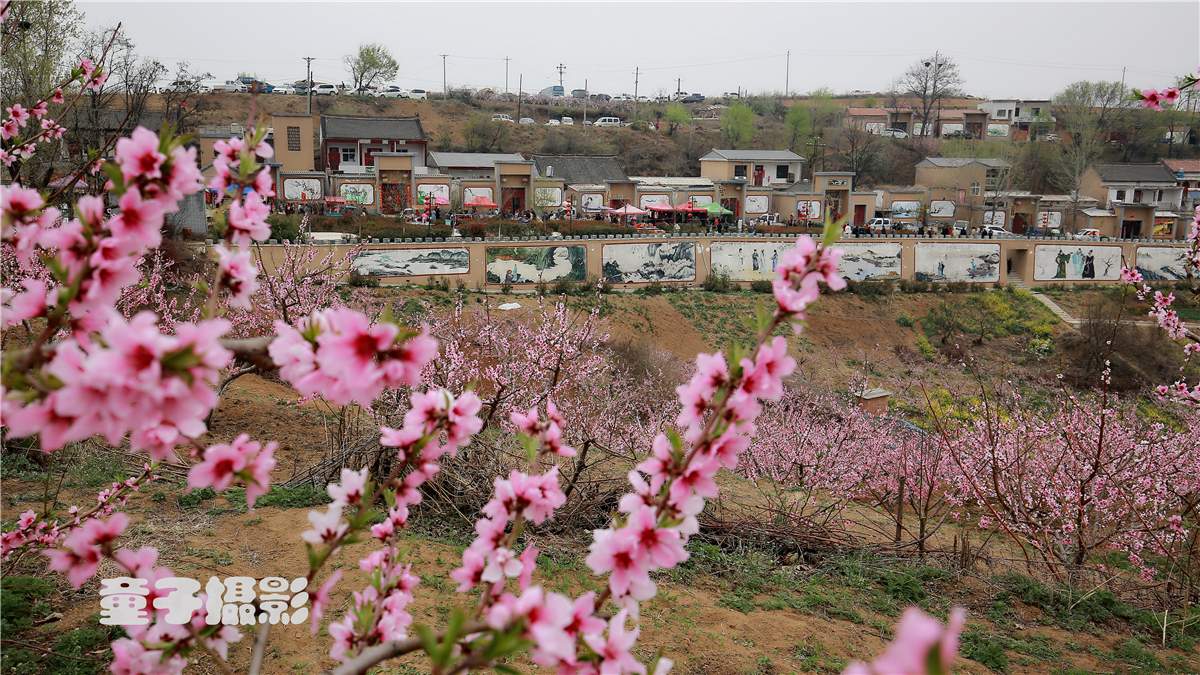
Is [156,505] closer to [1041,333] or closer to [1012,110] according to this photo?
[1041,333]

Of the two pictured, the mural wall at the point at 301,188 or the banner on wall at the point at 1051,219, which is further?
the banner on wall at the point at 1051,219

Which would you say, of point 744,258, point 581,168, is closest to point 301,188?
point 581,168

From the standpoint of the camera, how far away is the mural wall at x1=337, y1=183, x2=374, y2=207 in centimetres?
3881

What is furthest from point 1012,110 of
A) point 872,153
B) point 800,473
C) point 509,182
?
point 800,473

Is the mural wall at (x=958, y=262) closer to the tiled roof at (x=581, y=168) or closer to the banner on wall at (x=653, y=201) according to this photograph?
the banner on wall at (x=653, y=201)

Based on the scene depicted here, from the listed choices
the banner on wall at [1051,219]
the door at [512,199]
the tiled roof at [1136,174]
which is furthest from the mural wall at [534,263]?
the tiled roof at [1136,174]

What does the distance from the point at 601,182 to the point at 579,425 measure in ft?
124

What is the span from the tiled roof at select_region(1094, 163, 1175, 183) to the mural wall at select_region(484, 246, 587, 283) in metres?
39.2

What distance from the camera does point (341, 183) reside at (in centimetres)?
3912

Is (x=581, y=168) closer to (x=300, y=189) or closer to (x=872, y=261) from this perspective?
(x=300, y=189)

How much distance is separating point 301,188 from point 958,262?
29.7 m

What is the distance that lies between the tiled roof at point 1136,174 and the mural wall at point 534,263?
39180mm

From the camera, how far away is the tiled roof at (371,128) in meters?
47.4

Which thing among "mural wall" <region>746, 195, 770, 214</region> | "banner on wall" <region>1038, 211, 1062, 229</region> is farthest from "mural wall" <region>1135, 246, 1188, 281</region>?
"mural wall" <region>746, 195, 770, 214</region>
